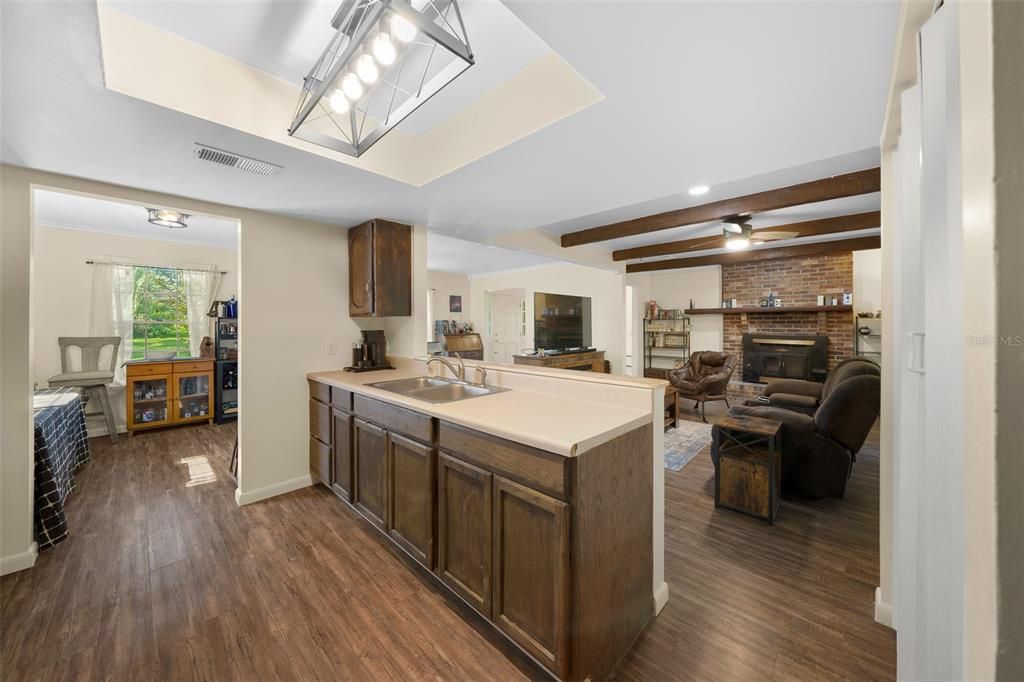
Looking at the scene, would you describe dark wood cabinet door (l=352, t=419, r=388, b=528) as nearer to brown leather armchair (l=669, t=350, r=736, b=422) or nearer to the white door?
brown leather armchair (l=669, t=350, r=736, b=422)

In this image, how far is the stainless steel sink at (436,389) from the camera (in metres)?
2.40

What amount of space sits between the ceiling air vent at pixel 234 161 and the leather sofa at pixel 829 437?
→ 3345mm

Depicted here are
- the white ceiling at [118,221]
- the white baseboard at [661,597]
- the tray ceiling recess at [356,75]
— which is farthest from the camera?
the white ceiling at [118,221]

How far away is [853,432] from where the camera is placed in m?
2.64

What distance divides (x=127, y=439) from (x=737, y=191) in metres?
6.73

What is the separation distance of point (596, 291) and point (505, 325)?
2.06 metres

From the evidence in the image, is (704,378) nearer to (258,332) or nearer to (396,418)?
(396,418)

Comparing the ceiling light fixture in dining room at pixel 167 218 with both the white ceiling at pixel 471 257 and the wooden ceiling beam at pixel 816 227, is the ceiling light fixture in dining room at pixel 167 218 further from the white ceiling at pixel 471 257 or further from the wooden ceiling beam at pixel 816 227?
the wooden ceiling beam at pixel 816 227

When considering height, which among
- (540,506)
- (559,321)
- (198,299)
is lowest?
(540,506)

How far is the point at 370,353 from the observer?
337cm

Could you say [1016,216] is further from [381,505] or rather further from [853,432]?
[853,432]

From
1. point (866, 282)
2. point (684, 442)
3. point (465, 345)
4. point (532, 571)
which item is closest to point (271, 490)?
point (532, 571)

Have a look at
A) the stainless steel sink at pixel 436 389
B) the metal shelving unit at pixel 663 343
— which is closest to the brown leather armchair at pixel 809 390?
the metal shelving unit at pixel 663 343

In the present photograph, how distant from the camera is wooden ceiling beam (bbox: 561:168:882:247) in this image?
273 cm
